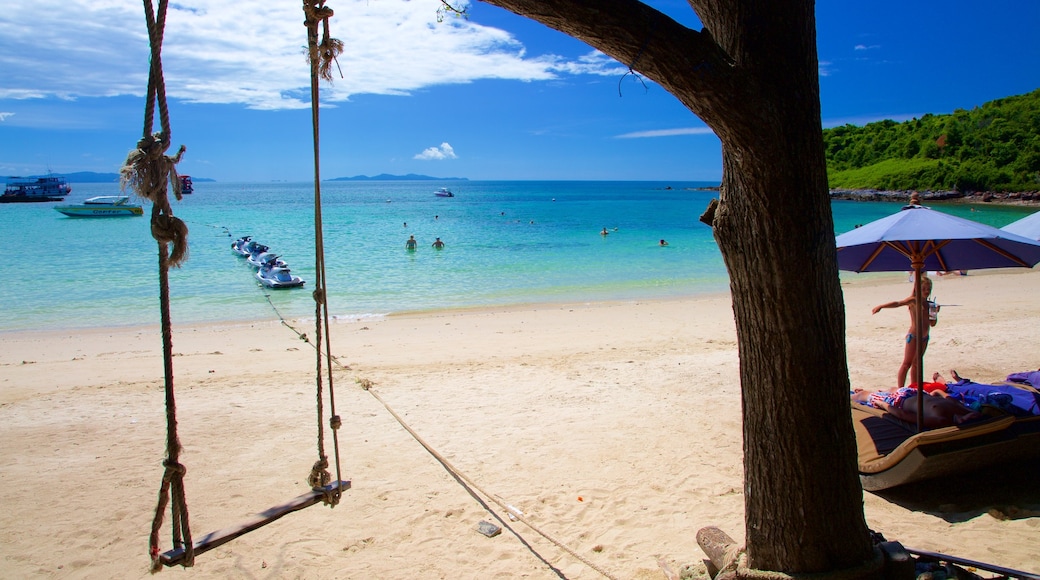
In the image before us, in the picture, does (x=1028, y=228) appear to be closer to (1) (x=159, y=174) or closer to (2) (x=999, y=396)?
(2) (x=999, y=396)

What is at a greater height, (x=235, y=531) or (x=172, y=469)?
(x=172, y=469)

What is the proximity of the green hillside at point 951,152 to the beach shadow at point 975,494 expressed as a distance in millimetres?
70712

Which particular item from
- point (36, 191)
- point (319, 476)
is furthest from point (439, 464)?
point (36, 191)

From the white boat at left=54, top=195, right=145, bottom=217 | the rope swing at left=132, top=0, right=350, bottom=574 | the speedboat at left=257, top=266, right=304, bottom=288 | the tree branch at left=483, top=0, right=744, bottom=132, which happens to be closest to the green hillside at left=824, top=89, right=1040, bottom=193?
the speedboat at left=257, top=266, right=304, bottom=288

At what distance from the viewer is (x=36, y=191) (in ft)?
259

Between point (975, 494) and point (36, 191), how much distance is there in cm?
10077

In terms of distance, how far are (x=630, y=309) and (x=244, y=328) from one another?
354 inches

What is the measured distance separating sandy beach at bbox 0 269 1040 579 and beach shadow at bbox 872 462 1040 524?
0.7 inches

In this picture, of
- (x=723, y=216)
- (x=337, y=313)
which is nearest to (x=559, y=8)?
(x=723, y=216)

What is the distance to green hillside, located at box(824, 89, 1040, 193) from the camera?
63188 millimetres

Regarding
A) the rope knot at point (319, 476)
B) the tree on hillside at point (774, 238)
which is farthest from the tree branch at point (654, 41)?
the rope knot at point (319, 476)

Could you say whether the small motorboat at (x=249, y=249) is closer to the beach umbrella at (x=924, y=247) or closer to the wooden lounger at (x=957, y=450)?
the beach umbrella at (x=924, y=247)

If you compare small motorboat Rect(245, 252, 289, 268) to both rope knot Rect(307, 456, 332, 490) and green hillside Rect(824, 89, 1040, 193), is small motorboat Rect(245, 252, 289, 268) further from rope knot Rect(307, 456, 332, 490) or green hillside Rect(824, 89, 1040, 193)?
green hillside Rect(824, 89, 1040, 193)

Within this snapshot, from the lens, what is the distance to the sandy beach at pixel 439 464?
3832mm
